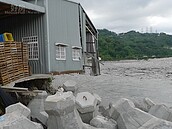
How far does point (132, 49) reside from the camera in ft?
224

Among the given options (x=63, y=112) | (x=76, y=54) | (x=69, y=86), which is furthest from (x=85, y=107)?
(x=76, y=54)

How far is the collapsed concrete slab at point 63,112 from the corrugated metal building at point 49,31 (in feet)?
22.7

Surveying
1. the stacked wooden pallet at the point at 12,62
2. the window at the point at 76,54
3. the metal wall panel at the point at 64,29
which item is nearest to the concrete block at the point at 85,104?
the stacked wooden pallet at the point at 12,62

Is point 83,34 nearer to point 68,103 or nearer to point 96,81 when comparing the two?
point 96,81

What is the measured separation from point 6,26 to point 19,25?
46.7 inches

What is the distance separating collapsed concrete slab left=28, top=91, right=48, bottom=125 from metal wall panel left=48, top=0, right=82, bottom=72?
17.4 feet

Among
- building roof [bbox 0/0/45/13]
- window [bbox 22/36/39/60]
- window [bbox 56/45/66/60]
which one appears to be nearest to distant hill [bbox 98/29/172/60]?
window [bbox 56/45/66/60]

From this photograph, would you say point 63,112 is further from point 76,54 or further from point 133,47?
point 133,47

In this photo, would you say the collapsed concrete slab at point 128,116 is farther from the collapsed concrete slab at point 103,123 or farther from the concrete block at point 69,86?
the concrete block at point 69,86

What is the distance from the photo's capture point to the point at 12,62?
30.7 ft

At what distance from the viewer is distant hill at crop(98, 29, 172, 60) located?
193ft

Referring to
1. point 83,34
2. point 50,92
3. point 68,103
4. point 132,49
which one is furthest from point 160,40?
point 68,103

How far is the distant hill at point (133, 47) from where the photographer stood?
5885 cm

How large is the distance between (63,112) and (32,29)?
894 centimetres
